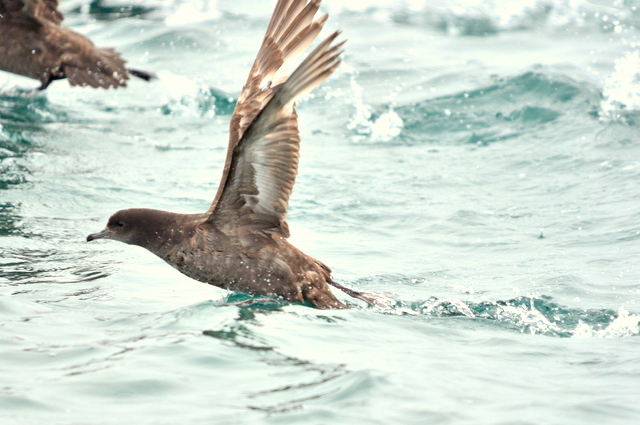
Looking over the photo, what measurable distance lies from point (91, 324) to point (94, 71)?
576 centimetres

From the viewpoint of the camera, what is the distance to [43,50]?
1078 centimetres

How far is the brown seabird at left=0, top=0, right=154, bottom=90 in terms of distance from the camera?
418 inches

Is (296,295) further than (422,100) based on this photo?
No

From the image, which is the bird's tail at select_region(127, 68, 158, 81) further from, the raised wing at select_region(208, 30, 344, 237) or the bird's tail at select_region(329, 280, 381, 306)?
the bird's tail at select_region(329, 280, 381, 306)

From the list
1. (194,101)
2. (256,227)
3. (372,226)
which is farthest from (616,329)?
(194,101)

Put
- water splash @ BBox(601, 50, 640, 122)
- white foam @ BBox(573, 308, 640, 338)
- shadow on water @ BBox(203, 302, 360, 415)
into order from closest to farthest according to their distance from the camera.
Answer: shadow on water @ BBox(203, 302, 360, 415) < white foam @ BBox(573, 308, 640, 338) < water splash @ BBox(601, 50, 640, 122)

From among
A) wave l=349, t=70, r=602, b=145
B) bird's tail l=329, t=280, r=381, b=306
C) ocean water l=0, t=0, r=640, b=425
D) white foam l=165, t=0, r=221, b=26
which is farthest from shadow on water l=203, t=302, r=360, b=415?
white foam l=165, t=0, r=221, b=26

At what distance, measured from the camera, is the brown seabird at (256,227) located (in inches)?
225

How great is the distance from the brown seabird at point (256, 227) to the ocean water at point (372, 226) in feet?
0.70

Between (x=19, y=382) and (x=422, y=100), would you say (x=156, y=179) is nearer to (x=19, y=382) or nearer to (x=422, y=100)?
(x=422, y=100)

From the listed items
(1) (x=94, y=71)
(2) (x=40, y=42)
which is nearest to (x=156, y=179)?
(1) (x=94, y=71)

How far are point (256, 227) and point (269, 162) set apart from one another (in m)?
0.61

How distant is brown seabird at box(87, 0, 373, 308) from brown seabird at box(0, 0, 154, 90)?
15.9 ft

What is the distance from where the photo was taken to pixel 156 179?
962cm
